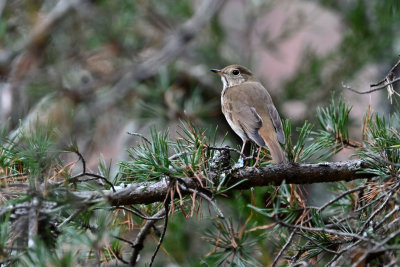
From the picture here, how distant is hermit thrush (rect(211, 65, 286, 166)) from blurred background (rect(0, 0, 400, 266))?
1.24 ft

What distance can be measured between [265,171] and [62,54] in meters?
3.20

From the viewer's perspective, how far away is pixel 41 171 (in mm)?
1772

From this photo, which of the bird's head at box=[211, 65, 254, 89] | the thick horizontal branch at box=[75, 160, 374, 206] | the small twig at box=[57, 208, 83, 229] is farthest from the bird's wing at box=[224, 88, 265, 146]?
the small twig at box=[57, 208, 83, 229]

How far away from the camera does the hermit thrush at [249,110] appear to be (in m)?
2.88

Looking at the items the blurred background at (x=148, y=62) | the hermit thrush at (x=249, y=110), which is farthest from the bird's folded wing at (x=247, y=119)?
the blurred background at (x=148, y=62)

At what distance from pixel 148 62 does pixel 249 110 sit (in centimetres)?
149

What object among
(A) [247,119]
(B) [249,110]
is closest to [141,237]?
(A) [247,119]

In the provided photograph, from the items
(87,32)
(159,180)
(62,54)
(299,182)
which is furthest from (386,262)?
(87,32)

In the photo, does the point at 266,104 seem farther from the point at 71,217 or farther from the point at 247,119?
the point at 71,217

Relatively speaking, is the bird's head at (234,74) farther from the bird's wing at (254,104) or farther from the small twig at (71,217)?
the small twig at (71,217)

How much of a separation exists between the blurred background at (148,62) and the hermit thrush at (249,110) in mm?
377

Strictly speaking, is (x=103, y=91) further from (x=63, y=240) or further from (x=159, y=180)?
(x=63, y=240)

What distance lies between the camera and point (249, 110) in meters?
3.33

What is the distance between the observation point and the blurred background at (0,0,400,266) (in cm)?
409
